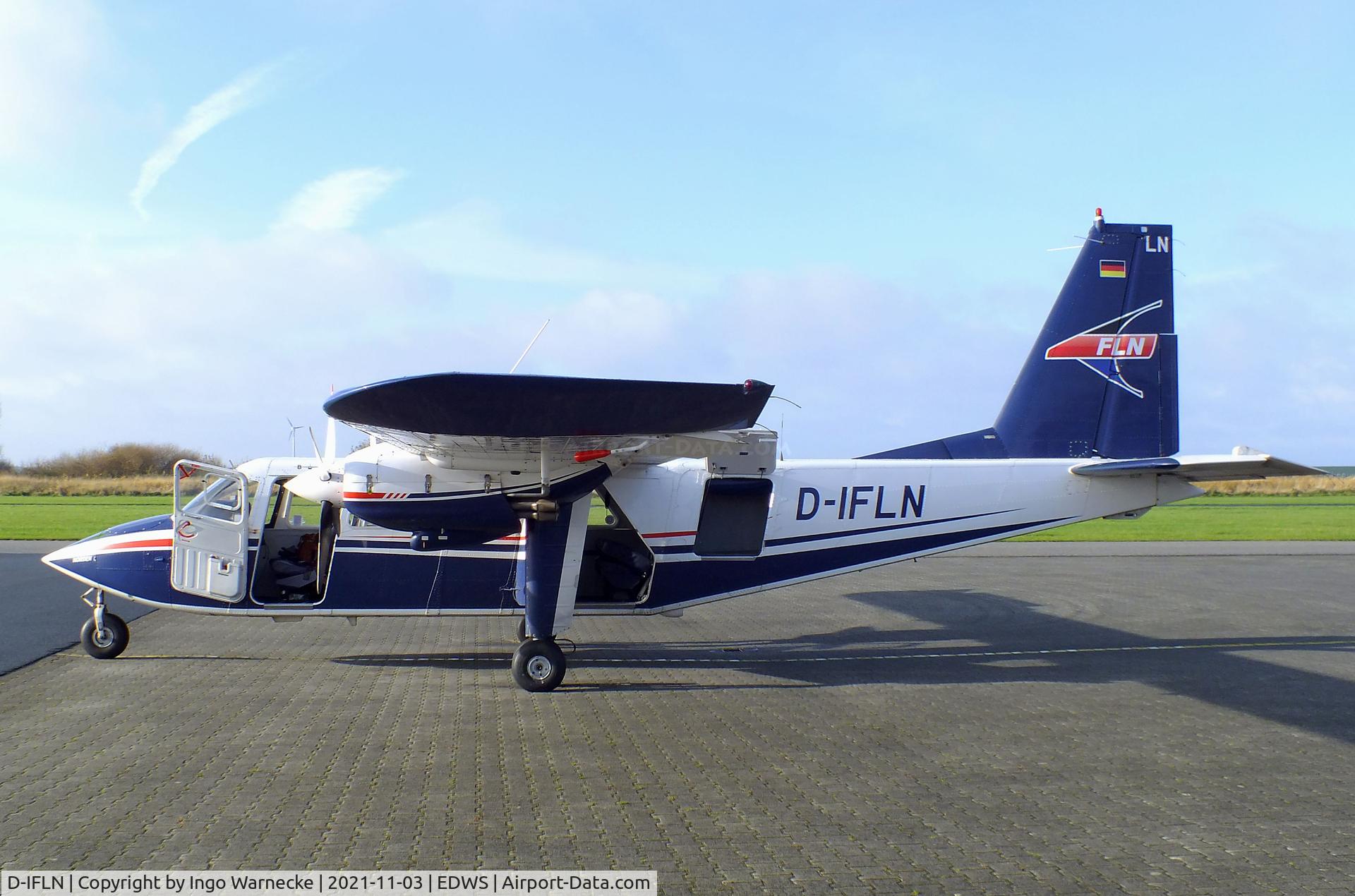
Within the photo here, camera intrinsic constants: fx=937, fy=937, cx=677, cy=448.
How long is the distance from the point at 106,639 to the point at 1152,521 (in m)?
35.1

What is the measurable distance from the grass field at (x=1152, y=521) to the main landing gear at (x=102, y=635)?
16409mm

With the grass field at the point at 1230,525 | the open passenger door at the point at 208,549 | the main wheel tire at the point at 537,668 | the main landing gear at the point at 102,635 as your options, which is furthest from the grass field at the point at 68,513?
the grass field at the point at 1230,525

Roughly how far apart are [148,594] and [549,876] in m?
6.97

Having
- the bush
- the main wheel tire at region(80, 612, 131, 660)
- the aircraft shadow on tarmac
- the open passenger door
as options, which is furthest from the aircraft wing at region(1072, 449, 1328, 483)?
the bush

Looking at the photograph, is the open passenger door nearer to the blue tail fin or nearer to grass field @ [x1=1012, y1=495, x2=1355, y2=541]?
the blue tail fin

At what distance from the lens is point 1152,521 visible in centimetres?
3544

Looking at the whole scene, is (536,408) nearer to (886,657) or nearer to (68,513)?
(886,657)

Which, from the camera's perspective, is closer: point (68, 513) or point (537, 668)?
point (537, 668)

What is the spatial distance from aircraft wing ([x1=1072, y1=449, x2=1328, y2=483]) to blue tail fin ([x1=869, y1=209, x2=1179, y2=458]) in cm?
34

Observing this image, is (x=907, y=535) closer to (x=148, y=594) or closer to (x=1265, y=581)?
(x=148, y=594)

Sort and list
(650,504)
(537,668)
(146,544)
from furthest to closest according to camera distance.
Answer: (650,504) < (146,544) < (537,668)

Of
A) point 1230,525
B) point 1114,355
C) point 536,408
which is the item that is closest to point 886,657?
point 1114,355

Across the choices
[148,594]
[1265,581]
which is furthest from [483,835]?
[1265,581]

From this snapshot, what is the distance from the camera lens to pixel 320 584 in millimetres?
9773
